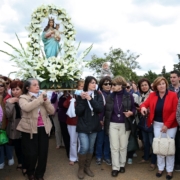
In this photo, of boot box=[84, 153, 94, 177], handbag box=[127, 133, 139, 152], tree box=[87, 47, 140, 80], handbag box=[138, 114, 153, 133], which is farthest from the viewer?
tree box=[87, 47, 140, 80]

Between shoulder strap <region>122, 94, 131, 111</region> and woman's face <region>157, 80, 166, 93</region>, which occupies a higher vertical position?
woman's face <region>157, 80, 166, 93</region>

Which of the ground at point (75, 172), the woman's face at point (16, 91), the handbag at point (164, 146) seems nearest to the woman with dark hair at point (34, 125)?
the woman's face at point (16, 91)

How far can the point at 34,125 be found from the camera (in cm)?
419

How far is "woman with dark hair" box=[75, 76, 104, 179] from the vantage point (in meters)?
4.49

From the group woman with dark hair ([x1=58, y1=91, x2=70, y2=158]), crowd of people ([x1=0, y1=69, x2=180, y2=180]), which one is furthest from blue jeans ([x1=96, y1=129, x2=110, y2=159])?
woman with dark hair ([x1=58, y1=91, x2=70, y2=158])

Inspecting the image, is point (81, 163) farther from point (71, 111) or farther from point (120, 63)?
point (120, 63)

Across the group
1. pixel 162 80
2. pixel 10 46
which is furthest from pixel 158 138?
pixel 10 46

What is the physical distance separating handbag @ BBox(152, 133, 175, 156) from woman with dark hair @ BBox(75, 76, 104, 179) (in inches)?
45.5

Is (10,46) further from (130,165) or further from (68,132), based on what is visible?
(130,165)

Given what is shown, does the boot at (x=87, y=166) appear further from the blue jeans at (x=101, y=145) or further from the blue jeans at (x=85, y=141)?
the blue jeans at (x=101, y=145)

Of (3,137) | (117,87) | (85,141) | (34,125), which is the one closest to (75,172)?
(85,141)

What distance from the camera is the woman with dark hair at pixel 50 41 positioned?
541 cm

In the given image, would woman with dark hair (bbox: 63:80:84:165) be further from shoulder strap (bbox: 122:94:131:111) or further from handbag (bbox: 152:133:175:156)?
handbag (bbox: 152:133:175:156)

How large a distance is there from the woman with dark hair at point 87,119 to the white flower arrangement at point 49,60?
46 cm
